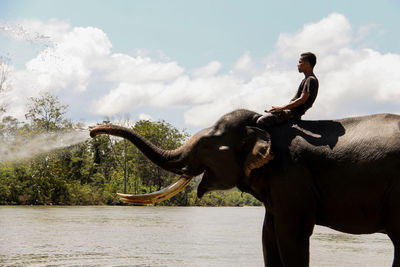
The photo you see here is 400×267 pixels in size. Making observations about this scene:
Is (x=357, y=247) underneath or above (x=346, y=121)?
underneath

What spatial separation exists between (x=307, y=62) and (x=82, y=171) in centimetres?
5336

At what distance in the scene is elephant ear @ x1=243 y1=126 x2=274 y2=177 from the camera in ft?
15.6

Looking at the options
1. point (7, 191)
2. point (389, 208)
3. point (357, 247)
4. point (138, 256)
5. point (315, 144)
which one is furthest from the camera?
point (7, 191)

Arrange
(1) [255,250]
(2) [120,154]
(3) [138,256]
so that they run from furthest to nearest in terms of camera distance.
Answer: (2) [120,154] < (1) [255,250] < (3) [138,256]

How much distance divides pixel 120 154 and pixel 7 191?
20800 millimetres

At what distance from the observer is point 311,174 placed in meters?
4.70

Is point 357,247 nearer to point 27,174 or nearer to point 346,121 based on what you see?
point 346,121

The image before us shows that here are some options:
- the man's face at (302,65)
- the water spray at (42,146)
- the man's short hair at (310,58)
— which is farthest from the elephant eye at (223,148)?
the water spray at (42,146)

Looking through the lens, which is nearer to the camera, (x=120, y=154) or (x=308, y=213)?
(x=308, y=213)

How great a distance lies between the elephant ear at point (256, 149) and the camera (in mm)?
4750

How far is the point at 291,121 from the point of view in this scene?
5051 millimetres

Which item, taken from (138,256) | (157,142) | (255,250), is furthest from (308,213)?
(157,142)

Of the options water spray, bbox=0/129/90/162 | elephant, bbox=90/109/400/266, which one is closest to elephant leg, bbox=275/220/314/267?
elephant, bbox=90/109/400/266

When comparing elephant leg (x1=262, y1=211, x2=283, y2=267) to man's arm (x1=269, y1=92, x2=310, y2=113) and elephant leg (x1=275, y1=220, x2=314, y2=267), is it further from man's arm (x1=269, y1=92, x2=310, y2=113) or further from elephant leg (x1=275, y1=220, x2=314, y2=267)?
man's arm (x1=269, y1=92, x2=310, y2=113)
